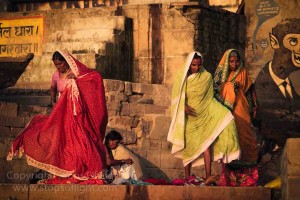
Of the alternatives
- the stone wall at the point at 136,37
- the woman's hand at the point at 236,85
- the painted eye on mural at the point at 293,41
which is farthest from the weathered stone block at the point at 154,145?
the painted eye on mural at the point at 293,41

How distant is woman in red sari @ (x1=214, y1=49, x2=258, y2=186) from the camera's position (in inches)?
661

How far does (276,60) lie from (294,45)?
42 centimetres

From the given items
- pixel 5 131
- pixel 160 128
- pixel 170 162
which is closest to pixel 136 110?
pixel 160 128

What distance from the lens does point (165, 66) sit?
75.6ft

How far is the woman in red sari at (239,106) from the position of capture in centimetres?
1680

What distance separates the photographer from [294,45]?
79.3ft

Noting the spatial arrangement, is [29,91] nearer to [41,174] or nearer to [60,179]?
[41,174]

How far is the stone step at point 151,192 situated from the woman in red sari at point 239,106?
6.05 ft

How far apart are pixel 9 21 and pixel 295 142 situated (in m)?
11.0

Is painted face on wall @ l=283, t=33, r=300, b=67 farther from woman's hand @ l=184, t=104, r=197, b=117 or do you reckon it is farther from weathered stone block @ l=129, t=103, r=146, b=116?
woman's hand @ l=184, t=104, r=197, b=117

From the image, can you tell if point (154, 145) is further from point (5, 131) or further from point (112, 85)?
point (5, 131)

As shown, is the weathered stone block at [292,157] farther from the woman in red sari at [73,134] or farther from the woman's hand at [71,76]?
the woman's hand at [71,76]

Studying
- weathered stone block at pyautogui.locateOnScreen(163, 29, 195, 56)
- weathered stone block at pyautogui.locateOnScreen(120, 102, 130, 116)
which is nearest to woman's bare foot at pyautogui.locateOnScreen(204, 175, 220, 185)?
weathered stone block at pyautogui.locateOnScreen(120, 102, 130, 116)

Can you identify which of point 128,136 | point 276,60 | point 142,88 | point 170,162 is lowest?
point 170,162
